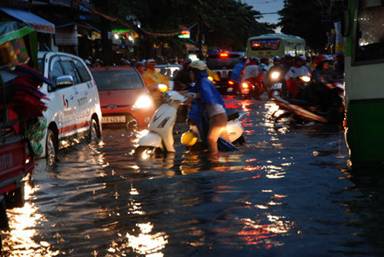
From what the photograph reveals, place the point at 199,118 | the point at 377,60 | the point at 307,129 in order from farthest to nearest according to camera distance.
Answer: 1. the point at 307,129
2. the point at 199,118
3. the point at 377,60

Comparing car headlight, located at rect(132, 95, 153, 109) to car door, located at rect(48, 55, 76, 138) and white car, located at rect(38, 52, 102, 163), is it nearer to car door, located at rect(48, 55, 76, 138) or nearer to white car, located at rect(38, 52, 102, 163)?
white car, located at rect(38, 52, 102, 163)

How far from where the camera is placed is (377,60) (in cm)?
1045

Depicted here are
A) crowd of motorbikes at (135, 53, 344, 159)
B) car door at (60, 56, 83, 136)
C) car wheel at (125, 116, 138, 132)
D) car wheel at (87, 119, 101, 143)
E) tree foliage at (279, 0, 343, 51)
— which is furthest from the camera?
tree foliage at (279, 0, 343, 51)

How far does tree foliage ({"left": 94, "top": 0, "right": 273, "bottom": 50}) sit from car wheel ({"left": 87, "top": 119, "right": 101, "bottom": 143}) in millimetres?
18445

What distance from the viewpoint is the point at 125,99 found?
19219 mm

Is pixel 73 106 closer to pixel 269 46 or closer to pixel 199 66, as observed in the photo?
A: pixel 199 66

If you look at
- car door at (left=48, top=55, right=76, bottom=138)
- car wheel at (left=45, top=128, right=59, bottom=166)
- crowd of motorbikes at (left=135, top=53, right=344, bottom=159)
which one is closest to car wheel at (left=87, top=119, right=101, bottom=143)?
crowd of motorbikes at (left=135, top=53, right=344, bottom=159)

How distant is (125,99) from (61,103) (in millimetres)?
5684

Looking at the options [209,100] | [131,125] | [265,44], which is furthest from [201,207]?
[265,44]

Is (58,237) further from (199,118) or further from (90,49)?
(90,49)

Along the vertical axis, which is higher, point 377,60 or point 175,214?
point 377,60

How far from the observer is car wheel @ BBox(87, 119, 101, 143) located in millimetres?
16141

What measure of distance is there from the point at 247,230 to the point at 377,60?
12.2 ft

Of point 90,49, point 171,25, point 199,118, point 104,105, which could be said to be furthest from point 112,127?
point 171,25
